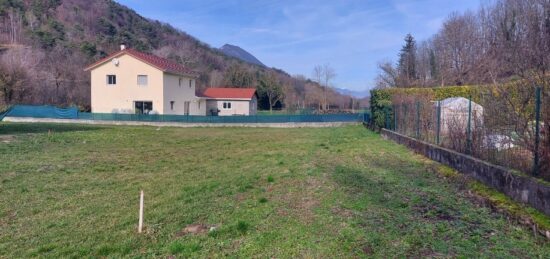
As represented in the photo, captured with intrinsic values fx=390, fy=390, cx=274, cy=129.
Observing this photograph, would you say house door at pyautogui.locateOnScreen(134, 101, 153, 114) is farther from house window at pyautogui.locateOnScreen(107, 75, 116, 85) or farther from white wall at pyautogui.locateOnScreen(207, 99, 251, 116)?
white wall at pyautogui.locateOnScreen(207, 99, 251, 116)

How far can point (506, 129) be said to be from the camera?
24.5ft

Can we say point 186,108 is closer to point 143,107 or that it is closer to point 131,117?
point 143,107

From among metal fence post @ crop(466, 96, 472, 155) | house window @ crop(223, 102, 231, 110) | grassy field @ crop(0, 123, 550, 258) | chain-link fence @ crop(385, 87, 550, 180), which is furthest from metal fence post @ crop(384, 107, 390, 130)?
house window @ crop(223, 102, 231, 110)

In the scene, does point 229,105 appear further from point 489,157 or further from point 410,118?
point 489,157

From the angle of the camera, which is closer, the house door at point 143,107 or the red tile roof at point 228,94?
the house door at point 143,107

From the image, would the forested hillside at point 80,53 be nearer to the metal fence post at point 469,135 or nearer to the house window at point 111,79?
the house window at point 111,79

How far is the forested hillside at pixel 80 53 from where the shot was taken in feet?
147

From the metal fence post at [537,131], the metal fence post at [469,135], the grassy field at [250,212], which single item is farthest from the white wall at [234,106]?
the metal fence post at [537,131]

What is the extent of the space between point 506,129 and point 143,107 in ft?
114

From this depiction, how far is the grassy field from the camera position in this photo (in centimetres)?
464

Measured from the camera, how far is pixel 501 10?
38406mm

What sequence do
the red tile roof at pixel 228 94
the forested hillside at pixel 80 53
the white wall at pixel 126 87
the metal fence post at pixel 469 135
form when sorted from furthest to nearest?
the red tile roof at pixel 228 94
the forested hillside at pixel 80 53
the white wall at pixel 126 87
the metal fence post at pixel 469 135

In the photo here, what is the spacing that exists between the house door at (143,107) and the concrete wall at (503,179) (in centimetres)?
3108

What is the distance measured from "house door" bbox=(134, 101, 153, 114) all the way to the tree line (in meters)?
28.7
